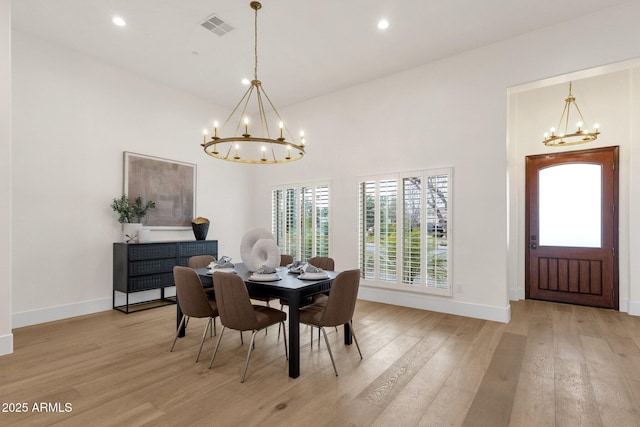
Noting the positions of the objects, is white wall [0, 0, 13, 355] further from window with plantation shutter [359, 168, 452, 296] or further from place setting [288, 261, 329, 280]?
window with plantation shutter [359, 168, 452, 296]

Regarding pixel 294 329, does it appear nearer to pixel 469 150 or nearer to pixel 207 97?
pixel 469 150

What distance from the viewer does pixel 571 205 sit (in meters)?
5.03

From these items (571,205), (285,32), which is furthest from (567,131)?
(285,32)

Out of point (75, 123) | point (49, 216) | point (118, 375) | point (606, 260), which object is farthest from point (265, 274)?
point (606, 260)

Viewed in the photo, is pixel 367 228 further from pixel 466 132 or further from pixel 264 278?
pixel 264 278

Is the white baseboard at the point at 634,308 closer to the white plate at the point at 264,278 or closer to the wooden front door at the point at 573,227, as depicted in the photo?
the wooden front door at the point at 573,227

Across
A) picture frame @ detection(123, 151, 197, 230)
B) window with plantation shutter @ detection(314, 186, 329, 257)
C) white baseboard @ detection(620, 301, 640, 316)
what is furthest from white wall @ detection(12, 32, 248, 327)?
white baseboard @ detection(620, 301, 640, 316)

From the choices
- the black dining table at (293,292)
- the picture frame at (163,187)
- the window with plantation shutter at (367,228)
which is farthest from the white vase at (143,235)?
the window with plantation shutter at (367,228)

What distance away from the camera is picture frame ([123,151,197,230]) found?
16.2 feet

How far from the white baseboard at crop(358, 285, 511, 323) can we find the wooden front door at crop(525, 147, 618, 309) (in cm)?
156

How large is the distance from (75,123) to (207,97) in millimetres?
2227

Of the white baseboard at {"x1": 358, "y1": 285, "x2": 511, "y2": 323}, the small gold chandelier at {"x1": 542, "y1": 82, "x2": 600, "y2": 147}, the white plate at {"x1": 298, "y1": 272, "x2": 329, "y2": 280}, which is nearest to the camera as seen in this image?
the white plate at {"x1": 298, "y1": 272, "x2": 329, "y2": 280}

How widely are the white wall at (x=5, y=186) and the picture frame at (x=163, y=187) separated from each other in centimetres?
167

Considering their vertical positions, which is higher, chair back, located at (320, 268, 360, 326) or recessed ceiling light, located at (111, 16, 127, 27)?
recessed ceiling light, located at (111, 16, 127, 27)
